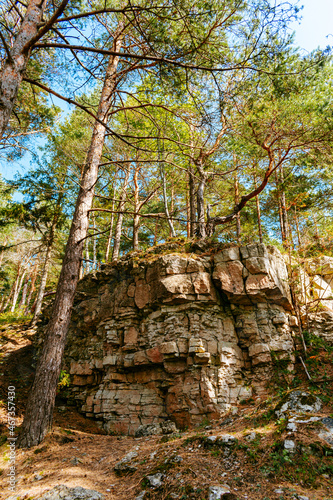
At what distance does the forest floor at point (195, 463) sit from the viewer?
3205 millimetres

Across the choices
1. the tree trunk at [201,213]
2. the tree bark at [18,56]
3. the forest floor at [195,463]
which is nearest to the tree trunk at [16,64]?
the tree bark at [18,56]

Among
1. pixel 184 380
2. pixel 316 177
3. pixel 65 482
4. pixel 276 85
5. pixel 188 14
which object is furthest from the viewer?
pixel 316 177

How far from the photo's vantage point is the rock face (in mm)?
6930

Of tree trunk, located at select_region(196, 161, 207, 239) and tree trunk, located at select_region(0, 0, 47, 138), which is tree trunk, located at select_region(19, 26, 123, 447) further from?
tree trunk, located at select_region(196, 161, 207, 239)

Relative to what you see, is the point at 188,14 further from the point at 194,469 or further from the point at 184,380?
the point at 184,380

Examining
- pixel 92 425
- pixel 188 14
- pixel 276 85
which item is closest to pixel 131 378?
pixel 92 425

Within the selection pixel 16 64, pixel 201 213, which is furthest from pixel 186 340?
pixel 16 64

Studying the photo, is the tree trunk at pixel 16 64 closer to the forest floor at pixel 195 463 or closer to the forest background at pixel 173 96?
the forest background at pixel 173 96

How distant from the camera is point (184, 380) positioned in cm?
700

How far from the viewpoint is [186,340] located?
7191 mm

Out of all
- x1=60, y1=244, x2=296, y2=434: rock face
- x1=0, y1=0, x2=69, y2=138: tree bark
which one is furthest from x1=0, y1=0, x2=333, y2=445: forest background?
x1=60, y1=244, x2=296, y2=434: rock face

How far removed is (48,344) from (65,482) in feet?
7.67

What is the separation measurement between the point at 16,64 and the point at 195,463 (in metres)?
6.16

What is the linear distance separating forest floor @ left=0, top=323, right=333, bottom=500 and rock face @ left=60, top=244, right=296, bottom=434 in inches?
47.4
